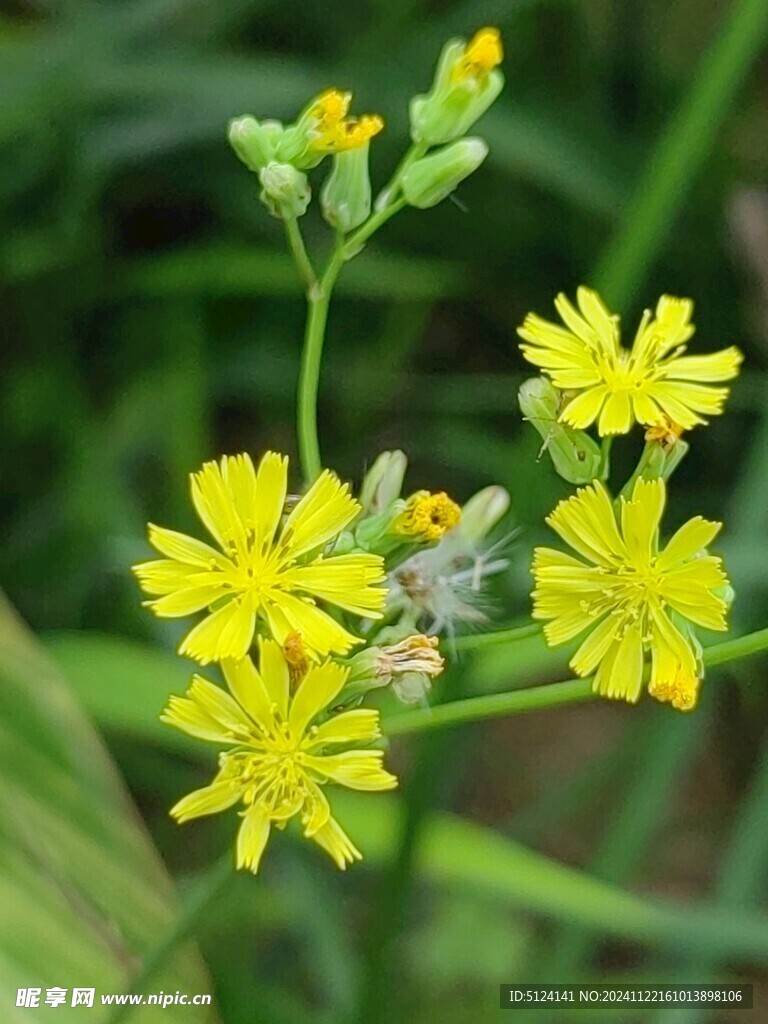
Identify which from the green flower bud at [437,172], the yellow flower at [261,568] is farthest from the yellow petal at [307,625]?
the green flower bud at [437,172]

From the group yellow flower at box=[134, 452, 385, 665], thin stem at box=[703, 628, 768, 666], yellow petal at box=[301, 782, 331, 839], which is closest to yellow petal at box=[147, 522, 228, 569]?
yellow flower at box=[134, 452, 385, 665]

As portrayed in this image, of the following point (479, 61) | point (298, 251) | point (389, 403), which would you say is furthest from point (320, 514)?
point (389, 403)

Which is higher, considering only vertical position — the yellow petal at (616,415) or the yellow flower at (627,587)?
the yellow petal at (616,415)

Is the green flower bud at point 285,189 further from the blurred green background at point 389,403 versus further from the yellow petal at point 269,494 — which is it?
the blurred green background at point 389,403

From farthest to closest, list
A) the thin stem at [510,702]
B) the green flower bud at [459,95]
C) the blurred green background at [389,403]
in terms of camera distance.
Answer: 1. the blurred green background at [389,403]
2. the green flower bud at [459,95]
3. the thin stem at [510,702]

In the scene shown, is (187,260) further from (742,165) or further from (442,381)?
(742,165)

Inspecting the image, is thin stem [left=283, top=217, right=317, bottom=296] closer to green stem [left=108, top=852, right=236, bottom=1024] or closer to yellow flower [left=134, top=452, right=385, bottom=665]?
yellow flower [left=134, top=452, right=385, bottom=665]

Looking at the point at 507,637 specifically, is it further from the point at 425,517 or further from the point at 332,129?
the point at 332,129
